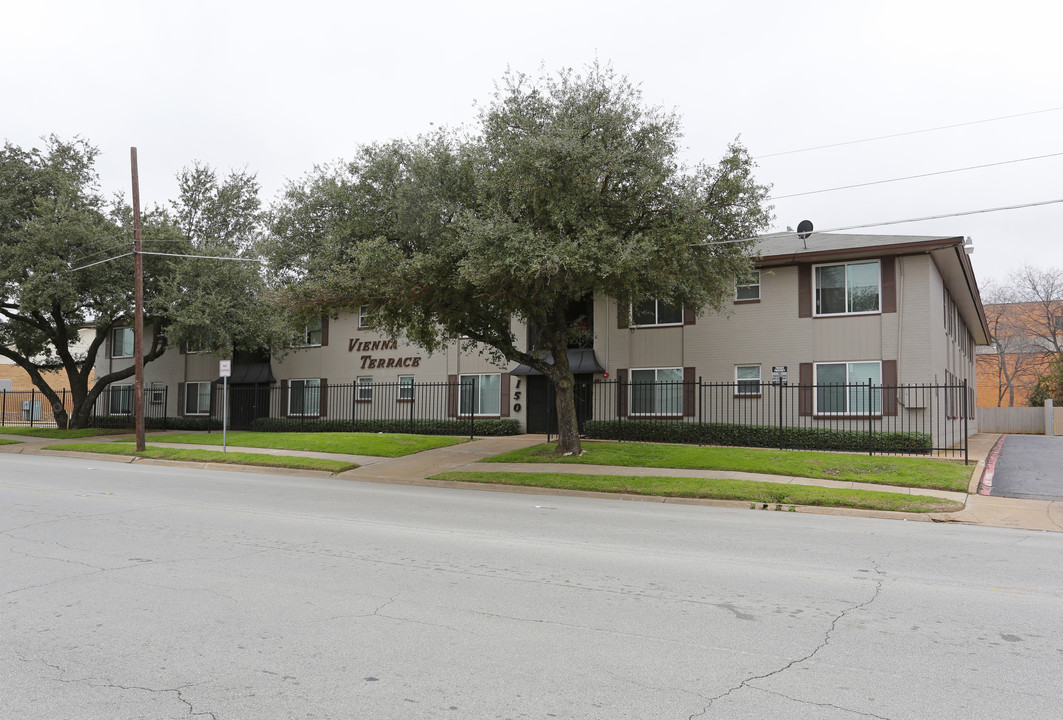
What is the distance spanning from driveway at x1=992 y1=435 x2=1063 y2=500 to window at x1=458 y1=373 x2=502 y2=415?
1608 centimetres

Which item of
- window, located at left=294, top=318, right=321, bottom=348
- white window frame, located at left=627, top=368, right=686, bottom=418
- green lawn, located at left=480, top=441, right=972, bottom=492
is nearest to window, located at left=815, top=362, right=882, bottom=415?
white window frame, located at left=627, top=368, right=686, bottom=418

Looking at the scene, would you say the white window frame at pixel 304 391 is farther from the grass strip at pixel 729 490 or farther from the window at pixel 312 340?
the grass strip at pixel 729 490

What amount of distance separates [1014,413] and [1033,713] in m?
43.3

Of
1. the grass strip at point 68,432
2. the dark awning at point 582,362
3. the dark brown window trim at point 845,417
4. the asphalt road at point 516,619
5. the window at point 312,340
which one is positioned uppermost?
the window at point 312,340

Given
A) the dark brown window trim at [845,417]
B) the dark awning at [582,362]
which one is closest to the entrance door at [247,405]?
the dark awning at [582,362]

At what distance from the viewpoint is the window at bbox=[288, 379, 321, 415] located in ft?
105

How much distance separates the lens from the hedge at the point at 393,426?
26.9 meters

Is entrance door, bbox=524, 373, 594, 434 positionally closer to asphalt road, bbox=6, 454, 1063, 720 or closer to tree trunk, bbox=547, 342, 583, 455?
tree trunk, bbox=547, 342, 583, 455

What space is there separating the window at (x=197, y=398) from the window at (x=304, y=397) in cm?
568

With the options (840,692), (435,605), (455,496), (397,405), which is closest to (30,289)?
(397,405)

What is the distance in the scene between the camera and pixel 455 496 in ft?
46.3

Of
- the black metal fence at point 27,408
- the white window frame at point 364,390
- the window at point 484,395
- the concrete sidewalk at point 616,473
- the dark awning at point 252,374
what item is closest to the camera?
the concrete sidewalk at point 616,473

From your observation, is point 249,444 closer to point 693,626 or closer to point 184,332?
point 184,332

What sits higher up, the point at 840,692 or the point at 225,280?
the point at 225,280
